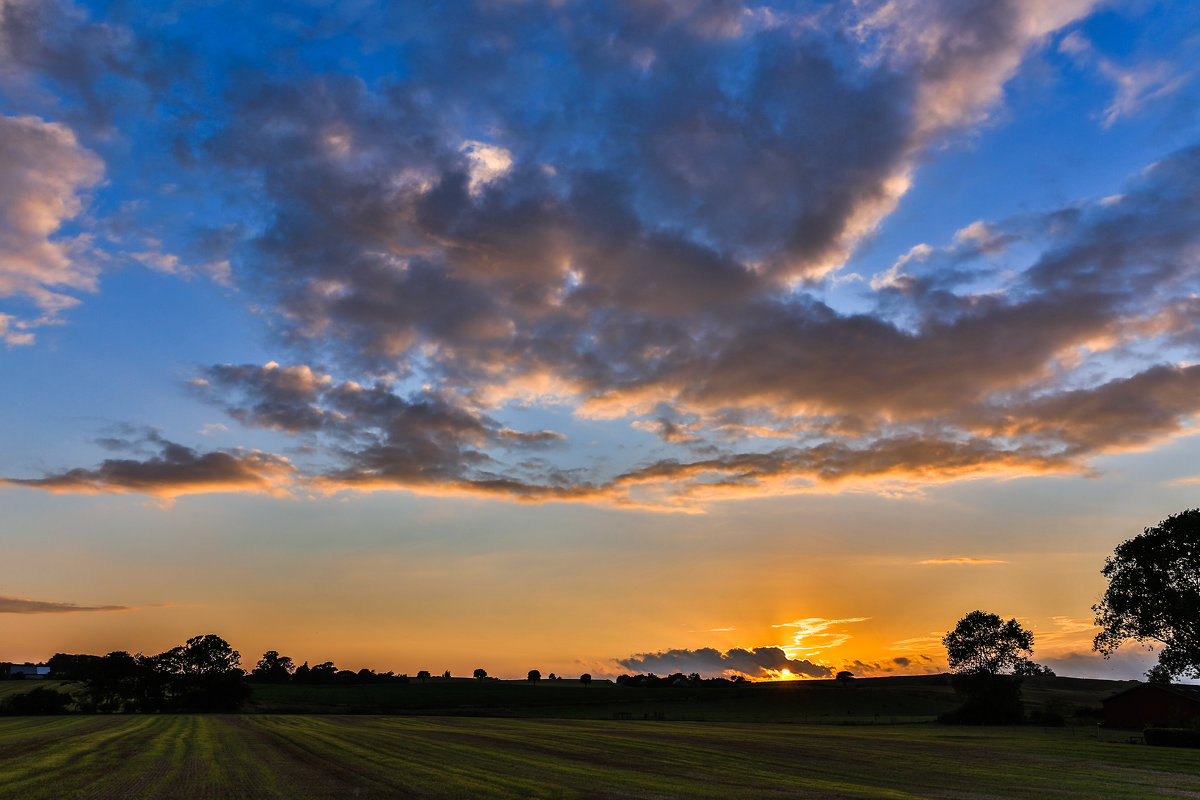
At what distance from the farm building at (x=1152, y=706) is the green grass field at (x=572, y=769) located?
31.2 meters

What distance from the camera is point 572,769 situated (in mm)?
39250

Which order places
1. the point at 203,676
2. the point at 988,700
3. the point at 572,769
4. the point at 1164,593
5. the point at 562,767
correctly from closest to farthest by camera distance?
the point at 572,769 < the point at 562,767 < the point at 1164,593 < the point at 988,700 < the point at 203,676

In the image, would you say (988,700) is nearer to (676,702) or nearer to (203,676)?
(676,702)

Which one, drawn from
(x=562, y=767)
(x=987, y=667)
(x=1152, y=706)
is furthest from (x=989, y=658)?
(x=562, y=767)

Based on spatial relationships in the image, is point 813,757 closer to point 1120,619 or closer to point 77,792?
point 77,792

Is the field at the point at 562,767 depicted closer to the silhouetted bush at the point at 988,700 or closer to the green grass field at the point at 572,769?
the green grass field at the point at 572,769

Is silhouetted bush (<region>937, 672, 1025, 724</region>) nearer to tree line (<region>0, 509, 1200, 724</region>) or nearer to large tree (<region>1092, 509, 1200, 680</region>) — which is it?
tree line (<region>0, 509, 1200, 724</region>)

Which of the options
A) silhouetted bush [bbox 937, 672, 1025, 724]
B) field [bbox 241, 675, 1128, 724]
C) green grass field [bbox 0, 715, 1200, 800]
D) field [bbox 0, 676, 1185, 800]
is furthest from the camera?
→ field [bbox 241, 675, 1128, 724]

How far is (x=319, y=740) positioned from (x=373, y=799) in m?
39.1

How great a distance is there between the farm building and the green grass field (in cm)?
3123

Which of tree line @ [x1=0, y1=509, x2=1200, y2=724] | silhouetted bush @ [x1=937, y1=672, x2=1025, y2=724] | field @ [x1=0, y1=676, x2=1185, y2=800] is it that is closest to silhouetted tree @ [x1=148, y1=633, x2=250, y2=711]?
tree line @ [x1=0, y1=509, x2=1200, y2=724]

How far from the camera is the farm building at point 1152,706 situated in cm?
8781

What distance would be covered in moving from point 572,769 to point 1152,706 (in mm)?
88747

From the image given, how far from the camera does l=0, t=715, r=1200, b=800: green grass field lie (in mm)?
31469
